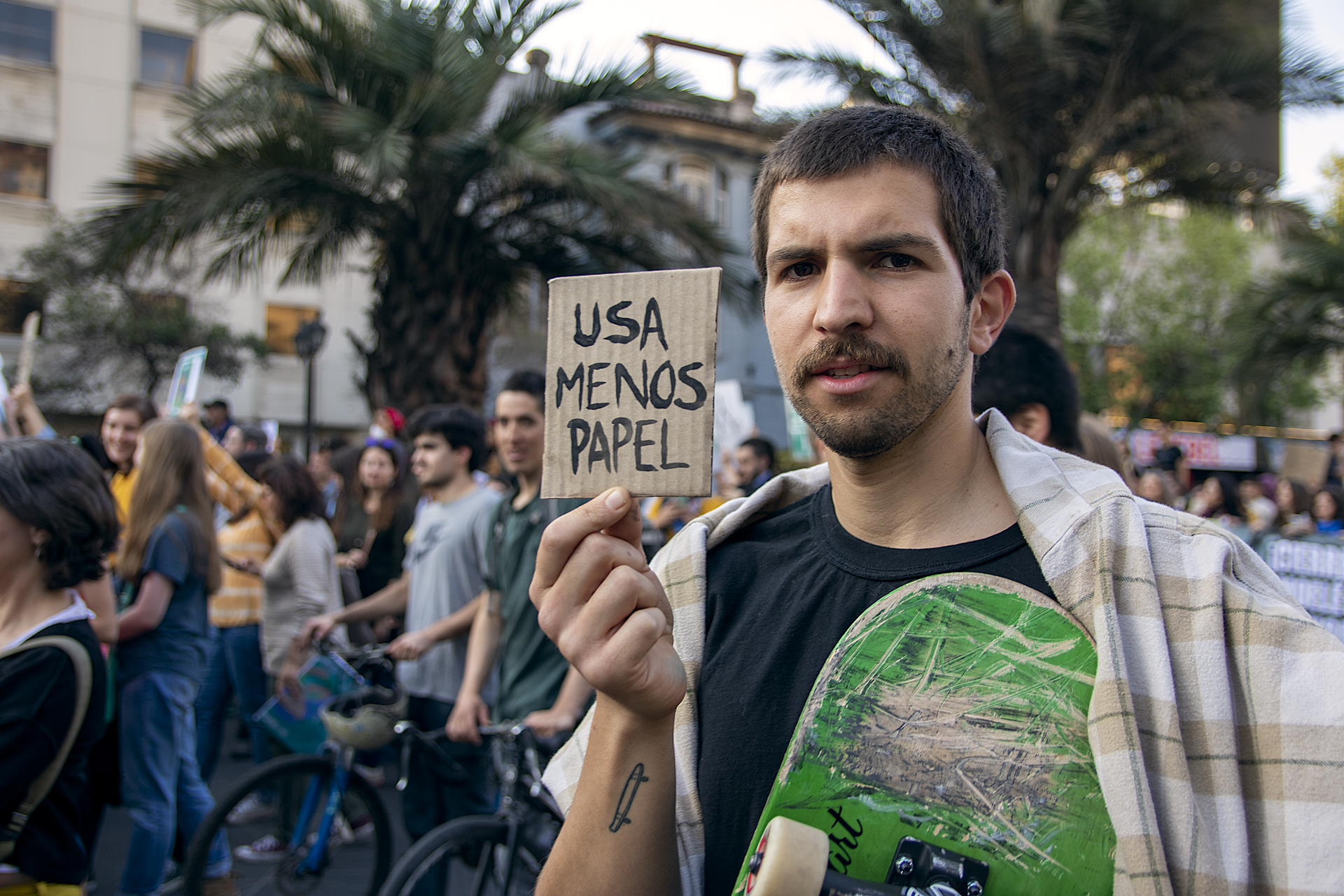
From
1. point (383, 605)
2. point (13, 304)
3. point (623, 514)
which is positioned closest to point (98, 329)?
point (13, 304)

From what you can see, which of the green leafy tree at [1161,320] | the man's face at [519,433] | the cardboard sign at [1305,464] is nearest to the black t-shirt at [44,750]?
the man's face at [519,433]

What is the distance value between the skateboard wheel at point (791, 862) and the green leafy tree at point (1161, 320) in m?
27.9

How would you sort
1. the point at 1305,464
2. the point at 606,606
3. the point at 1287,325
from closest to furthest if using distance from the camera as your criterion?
1. the point at 606,606
2. the point at 1305,464
3. the point at 1287,325

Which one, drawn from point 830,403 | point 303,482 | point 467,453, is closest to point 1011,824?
point 830,403

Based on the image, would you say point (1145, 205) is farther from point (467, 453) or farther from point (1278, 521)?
point (467, 453)

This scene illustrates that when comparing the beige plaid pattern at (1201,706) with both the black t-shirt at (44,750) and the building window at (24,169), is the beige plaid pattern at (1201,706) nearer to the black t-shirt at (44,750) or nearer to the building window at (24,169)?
the black t-shirt at (44,750)

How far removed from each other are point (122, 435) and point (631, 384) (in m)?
5.26

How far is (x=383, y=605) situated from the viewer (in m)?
4.81

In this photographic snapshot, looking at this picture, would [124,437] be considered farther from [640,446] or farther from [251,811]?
[640,446]

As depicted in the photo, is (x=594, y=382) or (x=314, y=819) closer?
(x=594, y=382)

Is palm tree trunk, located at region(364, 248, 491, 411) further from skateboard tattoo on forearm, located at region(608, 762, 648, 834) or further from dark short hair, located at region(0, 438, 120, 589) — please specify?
skateboard tattoo on forearm, located at region(608, 762, 648, 834)

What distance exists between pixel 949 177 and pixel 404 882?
2.95 m

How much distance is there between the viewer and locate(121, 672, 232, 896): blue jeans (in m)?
3.75

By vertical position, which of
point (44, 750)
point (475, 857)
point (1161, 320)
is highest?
point (1161, 320)
